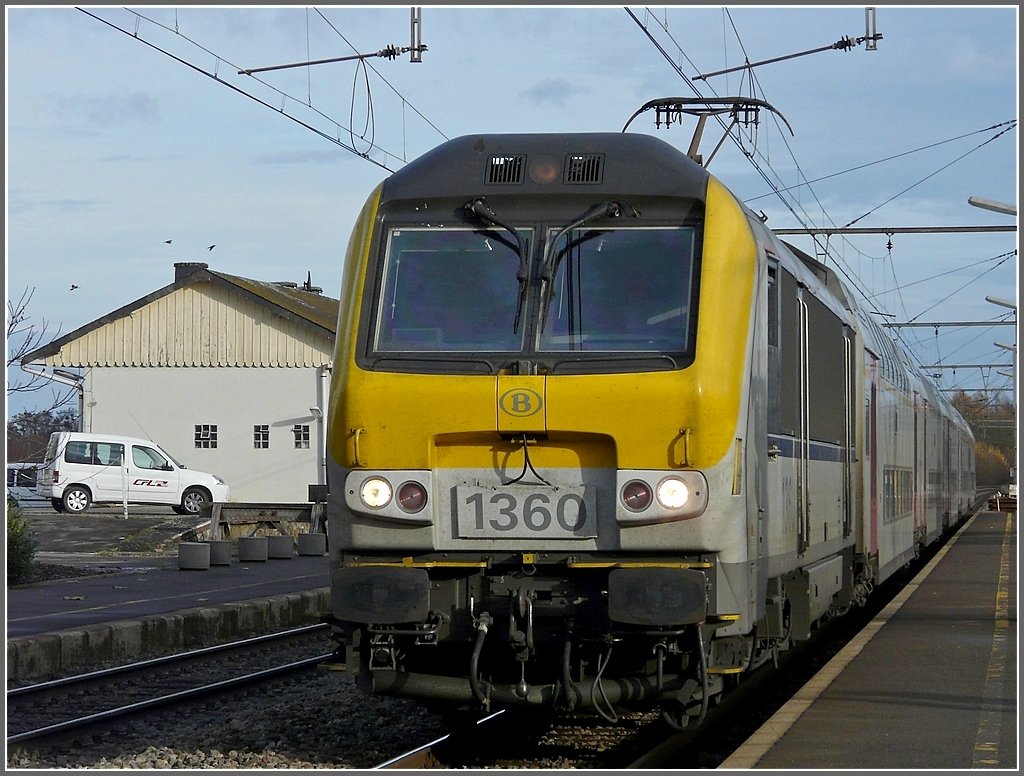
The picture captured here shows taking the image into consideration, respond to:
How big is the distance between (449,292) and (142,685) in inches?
237

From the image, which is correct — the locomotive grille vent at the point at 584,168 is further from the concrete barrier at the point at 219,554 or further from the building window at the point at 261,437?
the building window at the point at 261,437

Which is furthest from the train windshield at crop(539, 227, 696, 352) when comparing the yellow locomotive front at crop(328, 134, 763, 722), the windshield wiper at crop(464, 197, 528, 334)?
the windshield wiper at crop(464, 197, 528, 334)

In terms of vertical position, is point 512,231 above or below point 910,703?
above

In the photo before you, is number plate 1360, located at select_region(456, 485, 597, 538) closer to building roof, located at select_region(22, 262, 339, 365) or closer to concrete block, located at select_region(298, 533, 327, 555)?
concrete block, located at select_region(298, 533, 327, 555)

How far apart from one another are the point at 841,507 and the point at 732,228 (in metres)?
5.32

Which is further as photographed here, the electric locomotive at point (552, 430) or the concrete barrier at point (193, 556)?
the concrete barrier at point (193, 556)

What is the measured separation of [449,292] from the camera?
828cm

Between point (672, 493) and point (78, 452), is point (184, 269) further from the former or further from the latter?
point (672, 493)

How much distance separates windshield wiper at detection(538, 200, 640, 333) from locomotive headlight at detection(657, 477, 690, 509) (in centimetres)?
116

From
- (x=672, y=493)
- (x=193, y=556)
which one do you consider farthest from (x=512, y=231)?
(x=193, y=556)

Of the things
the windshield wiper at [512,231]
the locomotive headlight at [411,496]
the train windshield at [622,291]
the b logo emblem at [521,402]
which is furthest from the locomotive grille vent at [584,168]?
the locomotive headlight at [411,496]

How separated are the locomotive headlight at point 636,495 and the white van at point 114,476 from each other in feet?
91.8

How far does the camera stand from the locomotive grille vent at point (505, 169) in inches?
332

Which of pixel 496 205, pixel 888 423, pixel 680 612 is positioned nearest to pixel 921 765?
pixel 680 612
